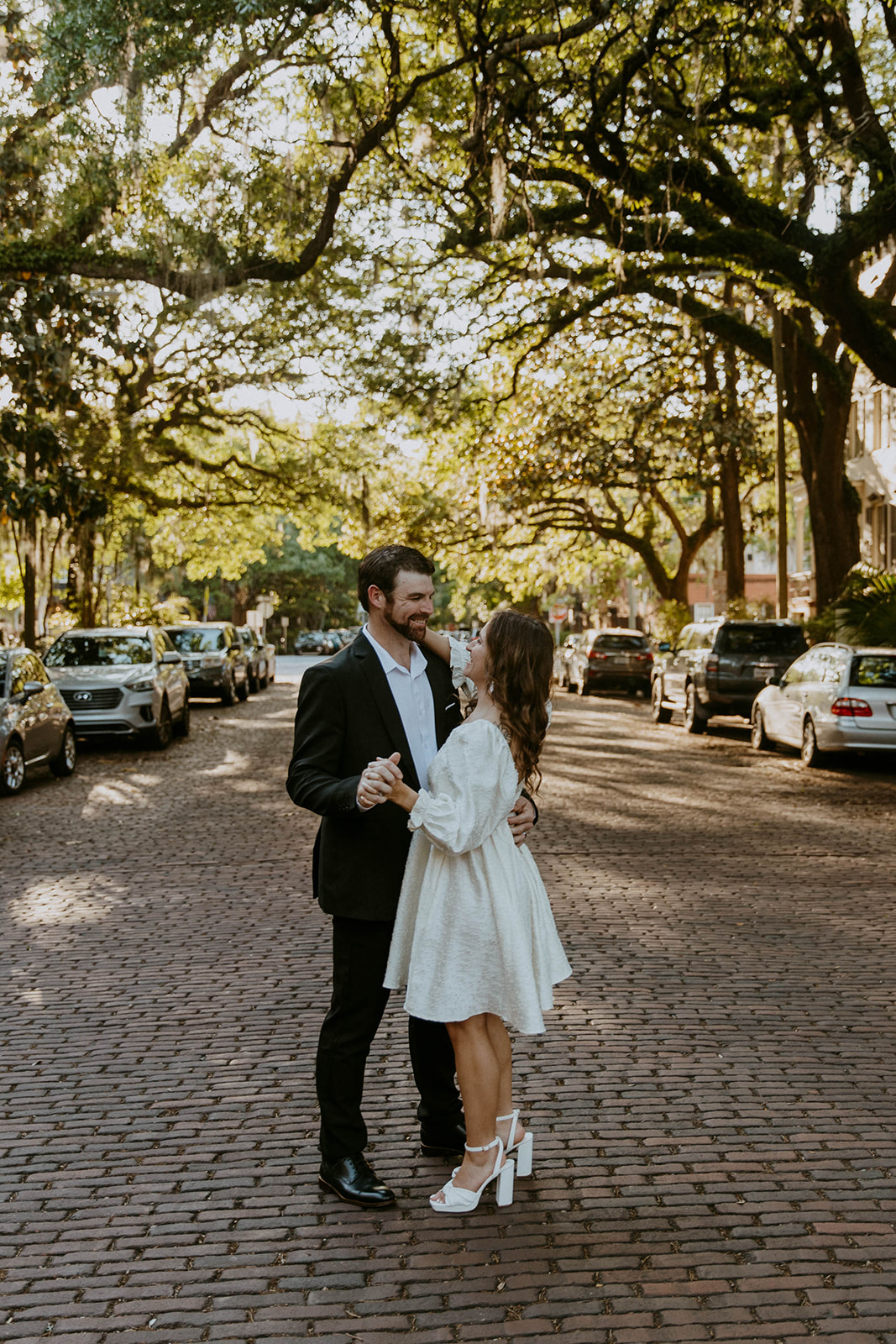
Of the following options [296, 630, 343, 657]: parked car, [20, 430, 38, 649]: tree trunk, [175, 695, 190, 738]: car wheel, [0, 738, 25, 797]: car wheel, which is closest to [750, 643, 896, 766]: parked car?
[0, 738, 25, 797]: car wheel

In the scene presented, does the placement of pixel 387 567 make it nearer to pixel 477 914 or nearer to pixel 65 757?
pixel 477 914

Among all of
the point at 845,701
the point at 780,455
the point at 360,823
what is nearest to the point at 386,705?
the point at 360,823

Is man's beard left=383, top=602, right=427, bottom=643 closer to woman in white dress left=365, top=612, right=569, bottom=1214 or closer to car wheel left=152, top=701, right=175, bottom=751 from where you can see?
woman in white dress left=365, top=612, right=569, bottom=1214

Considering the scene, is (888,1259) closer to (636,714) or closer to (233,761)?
(233,761)

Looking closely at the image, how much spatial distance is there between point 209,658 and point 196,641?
28.2 inches

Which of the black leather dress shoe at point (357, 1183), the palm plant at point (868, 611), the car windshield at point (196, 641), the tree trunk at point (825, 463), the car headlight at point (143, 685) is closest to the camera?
the black leather dress shoe at point (357, 1183)

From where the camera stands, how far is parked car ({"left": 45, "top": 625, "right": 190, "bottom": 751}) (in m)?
20.9

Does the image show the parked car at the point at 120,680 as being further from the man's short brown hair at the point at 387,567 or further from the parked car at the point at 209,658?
the man's short brown hair at the point at 387,567

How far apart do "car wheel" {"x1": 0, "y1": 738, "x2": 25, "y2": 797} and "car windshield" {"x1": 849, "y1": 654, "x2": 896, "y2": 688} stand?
9.59 metres

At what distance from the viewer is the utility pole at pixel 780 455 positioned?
933 inches

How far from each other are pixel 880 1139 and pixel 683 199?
13431 millimetres

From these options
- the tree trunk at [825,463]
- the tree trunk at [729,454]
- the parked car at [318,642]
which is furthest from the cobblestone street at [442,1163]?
the parked car at [318,642]

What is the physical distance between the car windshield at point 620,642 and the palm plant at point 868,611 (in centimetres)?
1788

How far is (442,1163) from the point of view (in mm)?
4703
